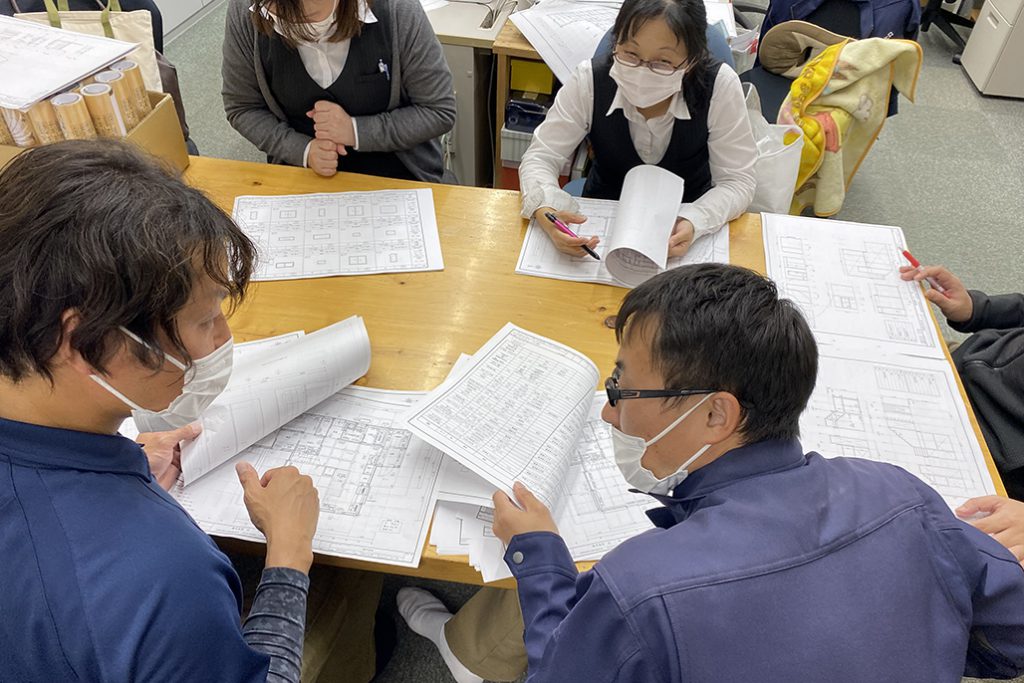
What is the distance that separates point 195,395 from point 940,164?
11.3 feet

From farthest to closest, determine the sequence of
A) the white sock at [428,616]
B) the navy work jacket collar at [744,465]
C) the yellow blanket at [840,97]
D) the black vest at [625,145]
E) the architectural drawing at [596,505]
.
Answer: the yellow blanket at [840,97] < the black vest at [625,145] < the white sock at [428,616] < the architectural drawing at [596,505] < the navy work jacket collar at [744,465]

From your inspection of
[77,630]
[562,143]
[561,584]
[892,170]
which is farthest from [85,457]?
[892,170]

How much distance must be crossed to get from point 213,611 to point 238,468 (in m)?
0.31

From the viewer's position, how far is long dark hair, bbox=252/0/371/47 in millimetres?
1576

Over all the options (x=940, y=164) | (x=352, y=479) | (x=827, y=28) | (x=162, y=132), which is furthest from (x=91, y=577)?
(x=940, y=164)

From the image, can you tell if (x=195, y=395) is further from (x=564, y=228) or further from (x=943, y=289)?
(x=943, y=289)

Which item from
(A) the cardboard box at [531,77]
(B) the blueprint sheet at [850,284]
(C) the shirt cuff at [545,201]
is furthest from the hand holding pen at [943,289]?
(A) the cardboard box at [531,77]

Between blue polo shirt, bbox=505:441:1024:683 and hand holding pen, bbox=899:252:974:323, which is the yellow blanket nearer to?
hand holding pen, bbox=899:252:974:323

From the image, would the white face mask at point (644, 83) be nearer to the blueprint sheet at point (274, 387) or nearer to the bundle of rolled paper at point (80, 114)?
the blueprint sheet at point (274, 387)

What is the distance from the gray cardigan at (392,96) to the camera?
1.70 m

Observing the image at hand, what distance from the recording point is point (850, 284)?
1.43m

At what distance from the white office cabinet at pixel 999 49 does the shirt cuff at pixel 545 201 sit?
3.23 m

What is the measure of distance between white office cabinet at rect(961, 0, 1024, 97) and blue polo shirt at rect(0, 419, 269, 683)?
4.28 m

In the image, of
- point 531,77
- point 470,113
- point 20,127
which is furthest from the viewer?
point 470,113
